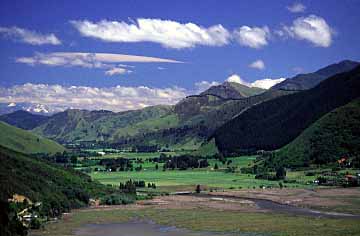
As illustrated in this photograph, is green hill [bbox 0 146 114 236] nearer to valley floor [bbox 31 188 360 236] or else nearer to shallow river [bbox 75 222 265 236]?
valley floor [bbox 31 188 360 236]

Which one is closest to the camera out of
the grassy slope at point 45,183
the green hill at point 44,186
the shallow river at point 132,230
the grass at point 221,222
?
the grass at point 221,222

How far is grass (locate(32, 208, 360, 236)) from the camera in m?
103

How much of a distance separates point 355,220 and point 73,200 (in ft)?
239

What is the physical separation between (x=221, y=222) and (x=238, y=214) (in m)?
14.0

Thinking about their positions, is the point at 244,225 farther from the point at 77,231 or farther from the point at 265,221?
the point at 77,231

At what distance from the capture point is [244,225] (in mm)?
111875

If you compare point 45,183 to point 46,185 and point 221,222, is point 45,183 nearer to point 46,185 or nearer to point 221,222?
point 46,185

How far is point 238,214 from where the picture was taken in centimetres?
13025

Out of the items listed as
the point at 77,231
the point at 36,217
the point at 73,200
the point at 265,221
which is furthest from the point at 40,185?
the point at 265,221

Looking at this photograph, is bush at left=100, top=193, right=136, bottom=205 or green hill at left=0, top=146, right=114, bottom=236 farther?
bush at left=100, top=193, right=136, bottom=205

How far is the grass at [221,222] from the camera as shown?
102875 mm

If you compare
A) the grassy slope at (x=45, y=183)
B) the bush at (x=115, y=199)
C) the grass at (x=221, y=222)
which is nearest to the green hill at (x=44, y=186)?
the grassy slope at (x=45, y=183)

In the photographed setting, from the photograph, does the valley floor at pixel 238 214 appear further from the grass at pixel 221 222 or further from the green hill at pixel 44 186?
the green hill at pixel 44 186

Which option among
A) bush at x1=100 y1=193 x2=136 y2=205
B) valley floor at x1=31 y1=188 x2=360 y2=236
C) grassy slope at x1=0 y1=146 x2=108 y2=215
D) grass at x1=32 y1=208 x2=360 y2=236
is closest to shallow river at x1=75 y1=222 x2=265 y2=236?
valley floor at x1=31 y1=188 x2=360 y2=236
